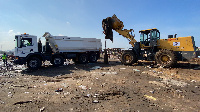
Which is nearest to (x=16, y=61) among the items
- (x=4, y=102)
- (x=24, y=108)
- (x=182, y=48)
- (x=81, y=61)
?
(x=81, y=61)

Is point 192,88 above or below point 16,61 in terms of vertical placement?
below

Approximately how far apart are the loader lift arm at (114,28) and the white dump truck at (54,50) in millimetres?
2163

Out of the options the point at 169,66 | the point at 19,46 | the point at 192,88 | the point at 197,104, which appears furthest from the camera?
the point at 19,46

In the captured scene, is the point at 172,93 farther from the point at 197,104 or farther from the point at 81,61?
the point at 81,61

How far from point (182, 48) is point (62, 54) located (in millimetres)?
8855

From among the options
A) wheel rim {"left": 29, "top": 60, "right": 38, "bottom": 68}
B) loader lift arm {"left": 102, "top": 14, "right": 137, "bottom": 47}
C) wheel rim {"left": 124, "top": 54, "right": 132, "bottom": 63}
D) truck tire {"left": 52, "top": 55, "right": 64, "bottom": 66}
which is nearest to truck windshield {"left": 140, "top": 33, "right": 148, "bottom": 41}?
loader lift arm {"left": 102, "top": 14, "right": 137, "bottom": 47}

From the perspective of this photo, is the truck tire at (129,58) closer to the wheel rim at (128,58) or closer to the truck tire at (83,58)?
the wheel rim at (128,58)

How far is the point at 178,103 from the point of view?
126 inches

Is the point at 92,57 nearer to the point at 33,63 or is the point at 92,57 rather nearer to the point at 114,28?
the point at 114,28

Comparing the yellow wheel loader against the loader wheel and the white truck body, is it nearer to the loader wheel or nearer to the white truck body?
the loader wheel

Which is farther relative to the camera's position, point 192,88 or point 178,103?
point 192,88

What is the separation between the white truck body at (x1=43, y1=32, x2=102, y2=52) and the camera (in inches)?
407

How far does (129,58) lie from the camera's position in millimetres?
10109

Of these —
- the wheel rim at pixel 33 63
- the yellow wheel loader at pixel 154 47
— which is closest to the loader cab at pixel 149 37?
the yellow wheel loader at pixel 154 47
